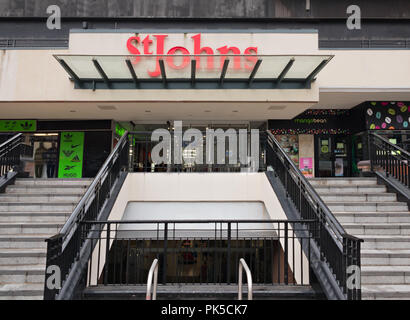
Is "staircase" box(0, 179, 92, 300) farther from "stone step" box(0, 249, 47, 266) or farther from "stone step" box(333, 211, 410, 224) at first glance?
"stone step" box(333, 211, 410, 224)

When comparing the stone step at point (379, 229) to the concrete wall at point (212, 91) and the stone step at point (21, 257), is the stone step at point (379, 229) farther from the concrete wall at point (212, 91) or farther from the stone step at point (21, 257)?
the stone step at point (21, 257)

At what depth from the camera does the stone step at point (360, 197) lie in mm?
7426

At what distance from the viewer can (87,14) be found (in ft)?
46.2

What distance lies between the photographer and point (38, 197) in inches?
297

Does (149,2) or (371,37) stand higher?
(149,2)

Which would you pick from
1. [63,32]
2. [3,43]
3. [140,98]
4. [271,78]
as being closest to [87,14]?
[63,32]

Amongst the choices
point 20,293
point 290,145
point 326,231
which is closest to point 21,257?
point 20,293

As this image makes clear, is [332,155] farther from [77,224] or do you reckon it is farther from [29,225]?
[29,225]

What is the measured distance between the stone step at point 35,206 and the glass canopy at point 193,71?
14.7 feet

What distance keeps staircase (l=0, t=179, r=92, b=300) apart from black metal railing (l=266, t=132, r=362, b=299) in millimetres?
4689

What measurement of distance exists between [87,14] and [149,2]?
3.02 metres

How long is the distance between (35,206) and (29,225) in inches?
39.4
